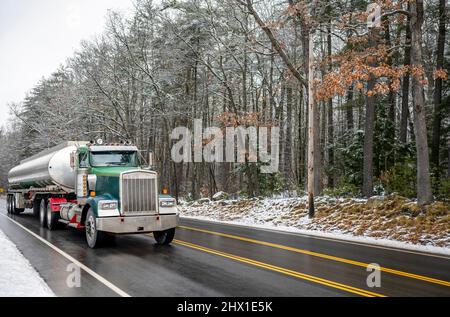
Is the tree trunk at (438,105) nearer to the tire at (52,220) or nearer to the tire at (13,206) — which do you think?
the tire at (52,220)

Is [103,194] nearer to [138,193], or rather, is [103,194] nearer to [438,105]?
[138,193]

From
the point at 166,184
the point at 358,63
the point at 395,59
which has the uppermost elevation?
the point at 395,59

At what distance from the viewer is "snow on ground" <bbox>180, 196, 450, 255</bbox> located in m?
13.3

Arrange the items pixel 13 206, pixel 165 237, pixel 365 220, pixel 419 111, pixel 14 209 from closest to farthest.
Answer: pixel 165 237, pixel 419 111, pixel 365 220, pixel 14 209, pixel 13 206

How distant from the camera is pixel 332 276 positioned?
835 cm

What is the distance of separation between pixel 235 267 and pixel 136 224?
12.1 feet

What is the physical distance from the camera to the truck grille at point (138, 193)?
11.7 meters

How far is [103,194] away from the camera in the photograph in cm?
1256

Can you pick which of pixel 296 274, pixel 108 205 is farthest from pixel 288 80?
pixel 296 274

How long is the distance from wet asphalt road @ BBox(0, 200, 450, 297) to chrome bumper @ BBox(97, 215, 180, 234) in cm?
59

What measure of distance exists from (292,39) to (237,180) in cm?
1747

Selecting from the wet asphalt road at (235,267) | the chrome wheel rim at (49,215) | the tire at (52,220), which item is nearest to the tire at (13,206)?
the chrome wheel rim at (49,215)

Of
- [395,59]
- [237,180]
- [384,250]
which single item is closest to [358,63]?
[384,250]
